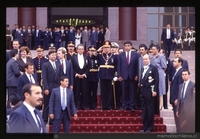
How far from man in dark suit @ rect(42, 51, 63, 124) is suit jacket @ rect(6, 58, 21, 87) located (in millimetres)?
393

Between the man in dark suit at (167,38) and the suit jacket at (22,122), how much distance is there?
267cm

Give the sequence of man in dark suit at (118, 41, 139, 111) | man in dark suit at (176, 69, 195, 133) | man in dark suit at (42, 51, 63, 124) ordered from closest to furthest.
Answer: man in dark suit at (176, 69, 195, 133), man in dark suit at (42, 51, 63, 124), man in dark suit at (118, 41, 139, 111)

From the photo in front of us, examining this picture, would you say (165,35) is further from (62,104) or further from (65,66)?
(62,104)

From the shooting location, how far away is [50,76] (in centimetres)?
641

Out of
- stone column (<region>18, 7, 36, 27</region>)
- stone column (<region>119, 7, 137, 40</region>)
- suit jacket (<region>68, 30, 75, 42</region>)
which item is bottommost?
suit jacket (<region>68, 30, 75, 42</region>)

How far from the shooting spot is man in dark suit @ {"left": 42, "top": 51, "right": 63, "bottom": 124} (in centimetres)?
566

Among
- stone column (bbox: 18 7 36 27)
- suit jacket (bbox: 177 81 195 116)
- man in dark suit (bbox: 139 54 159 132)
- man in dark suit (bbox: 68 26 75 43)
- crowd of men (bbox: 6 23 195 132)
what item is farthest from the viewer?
man in dark suit (bbox: 68 26 75 43)

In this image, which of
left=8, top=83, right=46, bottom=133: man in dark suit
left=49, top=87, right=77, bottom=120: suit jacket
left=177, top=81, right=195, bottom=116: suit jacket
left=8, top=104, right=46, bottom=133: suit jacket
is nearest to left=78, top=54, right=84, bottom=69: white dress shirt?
left=49, top=87, right=77, bottom=120: suit jacket

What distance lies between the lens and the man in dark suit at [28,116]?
14.7 feet

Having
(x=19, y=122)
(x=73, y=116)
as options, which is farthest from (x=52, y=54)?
(x=19, y=122)

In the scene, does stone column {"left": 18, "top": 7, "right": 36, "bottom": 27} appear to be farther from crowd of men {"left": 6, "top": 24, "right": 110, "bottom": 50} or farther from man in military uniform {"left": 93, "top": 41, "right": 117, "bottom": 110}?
man in military uniform {"left": 93, "top": 41, "right": 117, "bottom": 110}

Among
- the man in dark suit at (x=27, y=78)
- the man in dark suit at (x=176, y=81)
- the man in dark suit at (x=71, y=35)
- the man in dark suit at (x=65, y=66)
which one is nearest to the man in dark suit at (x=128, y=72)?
the man in dark suit at (x=71, y=35)

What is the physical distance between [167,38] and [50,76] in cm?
189

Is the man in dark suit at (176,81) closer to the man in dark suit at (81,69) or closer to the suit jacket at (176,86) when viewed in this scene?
the suit jacket at (176,86)
